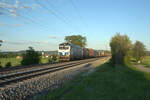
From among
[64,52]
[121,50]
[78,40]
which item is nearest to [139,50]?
[121,50]

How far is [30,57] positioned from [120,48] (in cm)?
1448

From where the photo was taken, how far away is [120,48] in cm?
2234

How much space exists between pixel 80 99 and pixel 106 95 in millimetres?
1056

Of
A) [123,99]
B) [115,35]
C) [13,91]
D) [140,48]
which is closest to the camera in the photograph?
[123,99]

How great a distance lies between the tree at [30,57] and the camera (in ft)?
70.8

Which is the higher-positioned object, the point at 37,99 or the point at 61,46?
the point at 61,46

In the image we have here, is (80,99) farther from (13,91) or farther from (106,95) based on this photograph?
(13,91)

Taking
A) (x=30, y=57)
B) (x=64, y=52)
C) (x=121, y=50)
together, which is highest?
(x=121, y=50)

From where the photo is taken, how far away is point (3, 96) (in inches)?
207

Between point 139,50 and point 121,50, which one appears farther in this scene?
point 139,50

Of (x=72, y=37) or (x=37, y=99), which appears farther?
(x=72, y=37)

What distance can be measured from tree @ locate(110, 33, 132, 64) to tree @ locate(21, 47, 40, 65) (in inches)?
496

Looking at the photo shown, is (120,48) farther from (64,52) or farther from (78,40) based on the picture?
(78,40)

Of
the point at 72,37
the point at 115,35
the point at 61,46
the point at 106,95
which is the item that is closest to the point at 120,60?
the point at 115,35
